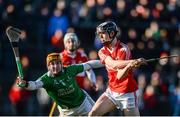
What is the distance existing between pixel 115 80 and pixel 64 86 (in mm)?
894

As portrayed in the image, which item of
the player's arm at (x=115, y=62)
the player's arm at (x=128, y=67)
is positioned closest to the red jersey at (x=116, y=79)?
the player's arm at (x=115, y=62)

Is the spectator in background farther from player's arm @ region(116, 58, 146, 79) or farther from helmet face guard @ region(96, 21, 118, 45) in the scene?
player's arm @ region(116, 58, 146, 79)

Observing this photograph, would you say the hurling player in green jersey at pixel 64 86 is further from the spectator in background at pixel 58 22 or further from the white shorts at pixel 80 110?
the spectator in background at pixel 58 22

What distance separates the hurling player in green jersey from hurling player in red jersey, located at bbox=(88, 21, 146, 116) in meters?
0.62

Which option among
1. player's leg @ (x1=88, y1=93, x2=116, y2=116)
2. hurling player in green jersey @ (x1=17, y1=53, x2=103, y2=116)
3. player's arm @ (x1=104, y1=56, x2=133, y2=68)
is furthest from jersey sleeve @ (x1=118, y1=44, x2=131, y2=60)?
hurling player in green jersey @ (x1=17, y1=53, x2=103, y2=116)

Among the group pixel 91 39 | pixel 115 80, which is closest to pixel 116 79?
pixel 115 80

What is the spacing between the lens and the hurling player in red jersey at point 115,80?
11644 mm

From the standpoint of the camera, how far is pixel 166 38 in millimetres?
20156

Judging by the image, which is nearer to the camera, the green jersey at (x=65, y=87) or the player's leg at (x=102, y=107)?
the player's leg at (x=102, y=107)

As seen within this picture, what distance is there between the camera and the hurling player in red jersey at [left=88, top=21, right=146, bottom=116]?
1164 centimetres

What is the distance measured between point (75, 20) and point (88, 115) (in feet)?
25.3

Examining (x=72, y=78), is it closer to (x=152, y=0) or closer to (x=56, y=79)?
(x=56, y=79)

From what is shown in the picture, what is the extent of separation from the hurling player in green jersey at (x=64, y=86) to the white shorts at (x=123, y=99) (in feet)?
2.36

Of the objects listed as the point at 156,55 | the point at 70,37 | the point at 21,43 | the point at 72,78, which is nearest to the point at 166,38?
the point at 156,55
